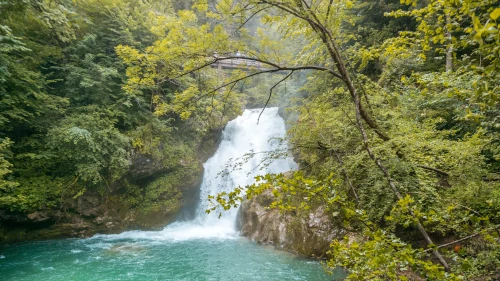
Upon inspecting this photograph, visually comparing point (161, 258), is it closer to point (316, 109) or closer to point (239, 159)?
point (239, 159)

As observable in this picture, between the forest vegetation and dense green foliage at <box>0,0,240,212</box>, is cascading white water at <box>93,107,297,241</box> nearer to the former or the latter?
the forest vegetation

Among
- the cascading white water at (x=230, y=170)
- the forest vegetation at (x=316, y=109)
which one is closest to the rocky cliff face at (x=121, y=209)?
the forest vegetation at (x=316, y=109)

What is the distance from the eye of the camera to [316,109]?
4770mm

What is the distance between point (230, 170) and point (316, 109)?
1041cm

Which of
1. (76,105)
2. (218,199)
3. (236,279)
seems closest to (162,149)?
(76,105)

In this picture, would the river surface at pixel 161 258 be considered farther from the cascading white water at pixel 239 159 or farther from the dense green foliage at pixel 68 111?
the dense green foliage at pixel 68 111

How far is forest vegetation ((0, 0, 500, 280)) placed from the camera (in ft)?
6.68

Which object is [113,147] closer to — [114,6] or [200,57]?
[114,6]

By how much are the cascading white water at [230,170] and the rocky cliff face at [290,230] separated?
4.36ft

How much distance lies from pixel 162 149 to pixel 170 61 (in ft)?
36.9

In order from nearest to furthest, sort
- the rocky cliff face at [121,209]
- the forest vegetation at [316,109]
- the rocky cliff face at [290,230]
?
the forest vegetation at [316,109] < the rocky cliff face at [290,230] < the rocky cliff face at [121,209]

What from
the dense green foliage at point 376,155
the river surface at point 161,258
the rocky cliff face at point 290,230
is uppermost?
the dense green foliage at point 376,155

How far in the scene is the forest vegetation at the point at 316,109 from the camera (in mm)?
2037

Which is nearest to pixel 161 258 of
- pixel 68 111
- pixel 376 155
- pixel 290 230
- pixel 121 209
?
pixel 121 209
